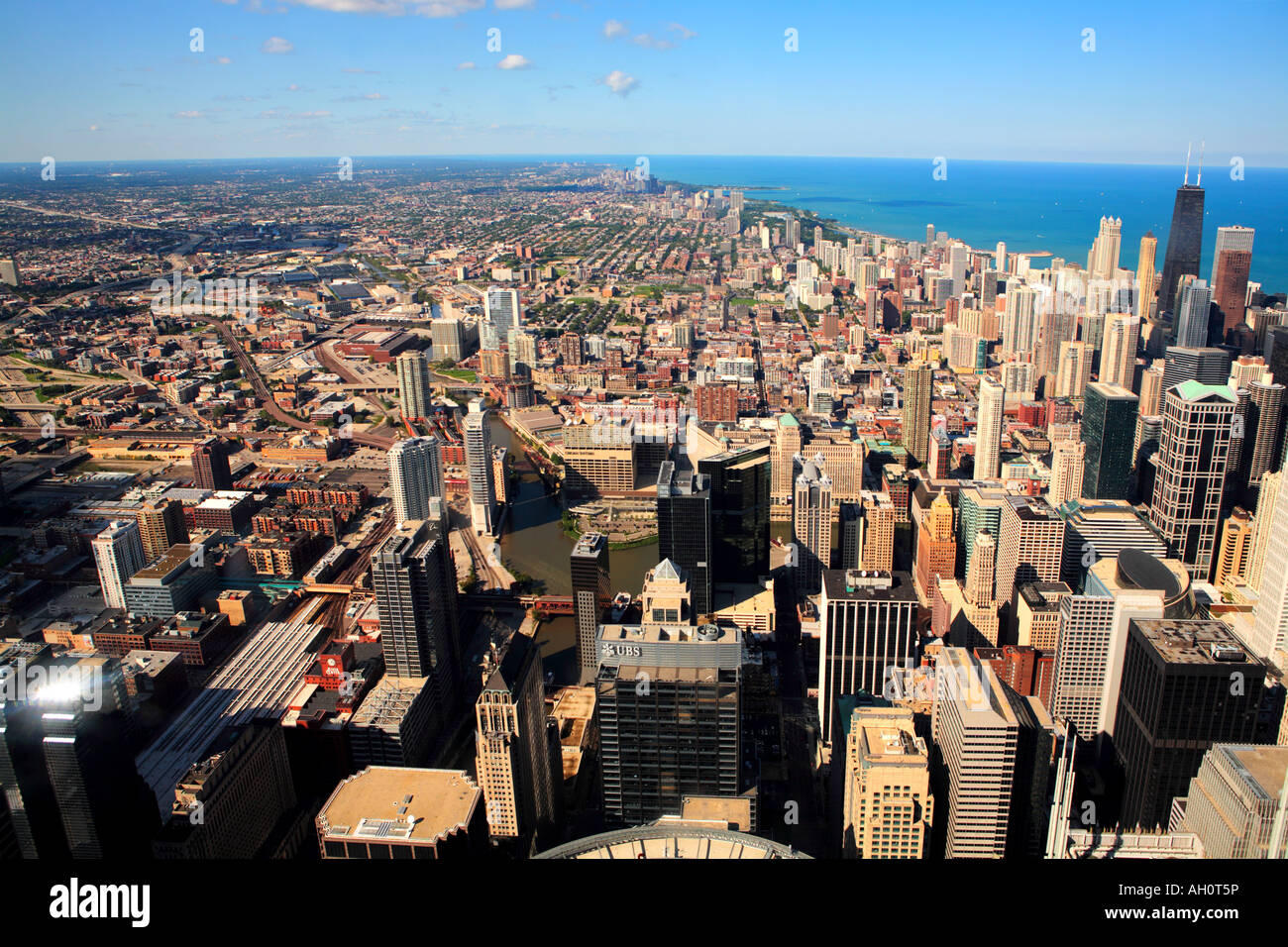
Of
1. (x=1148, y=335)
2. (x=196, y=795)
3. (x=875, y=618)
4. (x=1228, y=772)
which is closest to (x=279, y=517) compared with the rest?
(x=196, y=795)

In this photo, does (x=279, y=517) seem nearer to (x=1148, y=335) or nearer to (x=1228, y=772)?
(x=1228, y=772)

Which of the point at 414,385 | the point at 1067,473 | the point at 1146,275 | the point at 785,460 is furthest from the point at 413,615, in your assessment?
the point at 1146,275

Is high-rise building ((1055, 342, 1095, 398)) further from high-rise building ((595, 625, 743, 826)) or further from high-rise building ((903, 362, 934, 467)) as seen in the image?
high-rise building ((595, 625, 743, 826))

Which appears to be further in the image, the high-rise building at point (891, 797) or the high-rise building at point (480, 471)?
the high-rise building at point (480, 471)

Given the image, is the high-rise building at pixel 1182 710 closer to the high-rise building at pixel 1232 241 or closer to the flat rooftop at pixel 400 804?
the flat rooftop at pixel 400 804

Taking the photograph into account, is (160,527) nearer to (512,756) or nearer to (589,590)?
(589,590)

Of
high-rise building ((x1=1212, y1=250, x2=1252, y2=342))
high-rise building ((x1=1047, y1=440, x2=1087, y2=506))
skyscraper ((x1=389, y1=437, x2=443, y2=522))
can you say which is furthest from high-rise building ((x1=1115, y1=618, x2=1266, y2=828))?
high-rise building ((x1=1212, y1=250, x2=1252, y2=342))

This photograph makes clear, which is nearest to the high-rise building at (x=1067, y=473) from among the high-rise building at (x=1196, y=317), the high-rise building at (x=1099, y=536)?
the high-rise building at (x=1099, y=536)
